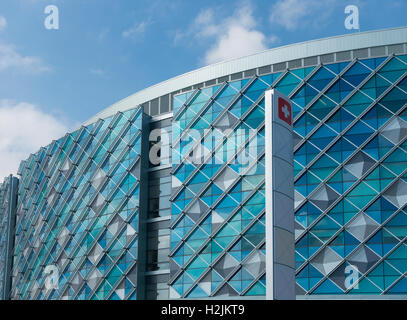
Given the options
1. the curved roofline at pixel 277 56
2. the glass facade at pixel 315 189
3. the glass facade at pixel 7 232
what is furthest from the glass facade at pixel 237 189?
the glass facade at pixel 7 232

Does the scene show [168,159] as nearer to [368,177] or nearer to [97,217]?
[97,217]

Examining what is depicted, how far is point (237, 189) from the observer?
45.3 m

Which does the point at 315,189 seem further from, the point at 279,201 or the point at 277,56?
the point at 279,201

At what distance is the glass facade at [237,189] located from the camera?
136ft

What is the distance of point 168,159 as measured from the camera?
50594 mm

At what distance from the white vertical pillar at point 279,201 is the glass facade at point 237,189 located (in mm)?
22004


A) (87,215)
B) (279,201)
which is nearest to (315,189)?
(87,215)

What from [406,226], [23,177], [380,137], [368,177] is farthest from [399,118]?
[23,177]

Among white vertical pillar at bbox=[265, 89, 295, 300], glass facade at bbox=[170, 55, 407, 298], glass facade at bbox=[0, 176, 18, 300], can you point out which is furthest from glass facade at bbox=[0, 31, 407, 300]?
white vertical pillar at bbox=[265, 89, 295, 300]

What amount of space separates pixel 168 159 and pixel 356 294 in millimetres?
17936

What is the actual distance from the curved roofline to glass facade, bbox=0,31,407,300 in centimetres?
52

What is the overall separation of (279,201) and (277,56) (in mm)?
31141

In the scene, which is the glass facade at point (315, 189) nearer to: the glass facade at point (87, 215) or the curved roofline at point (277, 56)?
the curved roofline at point (277, 56)

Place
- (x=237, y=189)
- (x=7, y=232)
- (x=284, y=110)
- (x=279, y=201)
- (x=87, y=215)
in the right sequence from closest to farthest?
(x=279, y=201) < (x=284, y=110) < (x=237, y=189) < (x=87, y=215) < (x=7, y=232)
